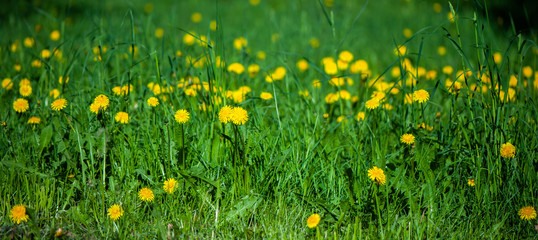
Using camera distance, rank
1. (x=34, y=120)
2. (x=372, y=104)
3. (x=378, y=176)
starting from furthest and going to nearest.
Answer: (x=34, y=120)
(x=372, y=104)
(x=378, y=176)

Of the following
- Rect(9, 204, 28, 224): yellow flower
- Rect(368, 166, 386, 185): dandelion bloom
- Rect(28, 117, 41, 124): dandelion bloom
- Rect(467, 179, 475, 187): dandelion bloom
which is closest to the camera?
Rect(9, 204, 28, 224): yellow flower

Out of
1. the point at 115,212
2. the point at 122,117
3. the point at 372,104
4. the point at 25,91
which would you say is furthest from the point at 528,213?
the point at 25,91

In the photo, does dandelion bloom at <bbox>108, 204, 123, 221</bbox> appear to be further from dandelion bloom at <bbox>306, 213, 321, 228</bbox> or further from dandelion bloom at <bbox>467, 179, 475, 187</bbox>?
dandelion bloom at <bbox>467, 179, 475, 187</bbox>

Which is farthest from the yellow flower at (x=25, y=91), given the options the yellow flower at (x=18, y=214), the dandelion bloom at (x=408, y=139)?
the dandelion bloom at (x=408, y=139)

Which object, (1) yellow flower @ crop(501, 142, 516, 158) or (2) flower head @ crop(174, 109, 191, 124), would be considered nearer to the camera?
(1) yellow flower @ crop(501, 142, 516, 158)

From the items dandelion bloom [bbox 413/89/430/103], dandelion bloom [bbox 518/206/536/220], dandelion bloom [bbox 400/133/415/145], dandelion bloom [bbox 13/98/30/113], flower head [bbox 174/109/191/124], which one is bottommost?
dandelion bloom [bbox 518/206/536/220]

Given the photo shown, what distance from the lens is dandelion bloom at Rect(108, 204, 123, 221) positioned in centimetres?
178

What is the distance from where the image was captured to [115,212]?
1.79m

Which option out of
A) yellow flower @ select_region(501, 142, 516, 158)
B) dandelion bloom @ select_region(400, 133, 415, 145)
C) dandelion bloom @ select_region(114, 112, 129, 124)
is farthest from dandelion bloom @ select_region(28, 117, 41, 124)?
yellow flower @ select_region(501, 142, 516, 158)

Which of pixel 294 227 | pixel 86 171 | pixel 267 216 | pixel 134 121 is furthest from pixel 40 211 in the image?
pixel 294 227

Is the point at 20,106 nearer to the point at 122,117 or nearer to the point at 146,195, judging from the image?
the point at 122,117

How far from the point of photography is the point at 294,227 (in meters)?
1.91

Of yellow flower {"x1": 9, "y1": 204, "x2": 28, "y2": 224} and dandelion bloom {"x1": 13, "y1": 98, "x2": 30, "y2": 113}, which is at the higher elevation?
dandelion bloom {"x1": 13, "y1": 98, "x2": 30, "y2": 113}

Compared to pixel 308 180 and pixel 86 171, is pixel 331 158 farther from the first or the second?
pixel 86 171
